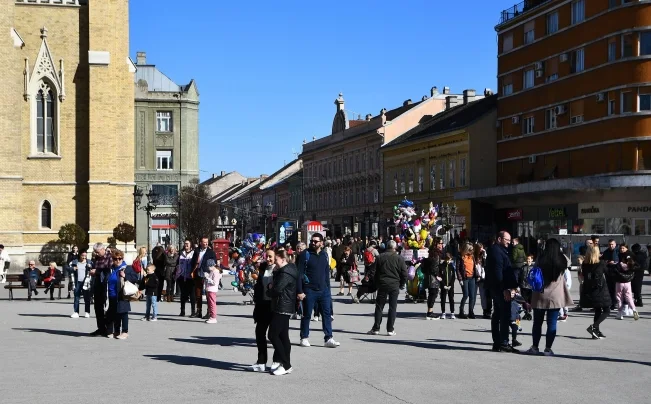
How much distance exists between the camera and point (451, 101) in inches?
3637

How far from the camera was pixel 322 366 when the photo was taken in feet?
47.8

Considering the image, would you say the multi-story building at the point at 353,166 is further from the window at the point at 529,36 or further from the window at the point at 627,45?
the window at the point at 627,45

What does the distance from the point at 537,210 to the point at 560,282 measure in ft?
164

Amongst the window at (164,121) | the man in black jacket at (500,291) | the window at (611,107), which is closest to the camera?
the man in black jacket at (500,291)

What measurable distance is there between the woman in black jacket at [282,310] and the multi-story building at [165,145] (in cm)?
6649

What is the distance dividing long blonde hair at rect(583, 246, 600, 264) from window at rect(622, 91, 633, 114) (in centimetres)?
3642

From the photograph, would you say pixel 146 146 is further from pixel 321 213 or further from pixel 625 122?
pixel 625 122

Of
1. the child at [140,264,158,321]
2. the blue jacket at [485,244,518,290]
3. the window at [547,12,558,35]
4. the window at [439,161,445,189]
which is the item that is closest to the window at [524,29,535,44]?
the window at [547,12,558,35]

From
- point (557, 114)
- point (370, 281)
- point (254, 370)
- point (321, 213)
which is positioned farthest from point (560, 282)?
point (321, 213)

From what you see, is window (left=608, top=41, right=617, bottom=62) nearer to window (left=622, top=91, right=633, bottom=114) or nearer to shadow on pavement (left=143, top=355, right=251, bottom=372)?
window (left=622, top=91, right=633, bottom=114)

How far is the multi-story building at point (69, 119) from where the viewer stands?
54438 mm

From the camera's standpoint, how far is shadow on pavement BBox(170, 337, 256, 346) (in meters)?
17.9

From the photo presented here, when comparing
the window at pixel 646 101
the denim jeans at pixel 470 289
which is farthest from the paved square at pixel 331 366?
the window at pixel 646 101

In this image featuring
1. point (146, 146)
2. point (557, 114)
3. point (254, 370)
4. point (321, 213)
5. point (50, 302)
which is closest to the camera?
point (254, 370)
